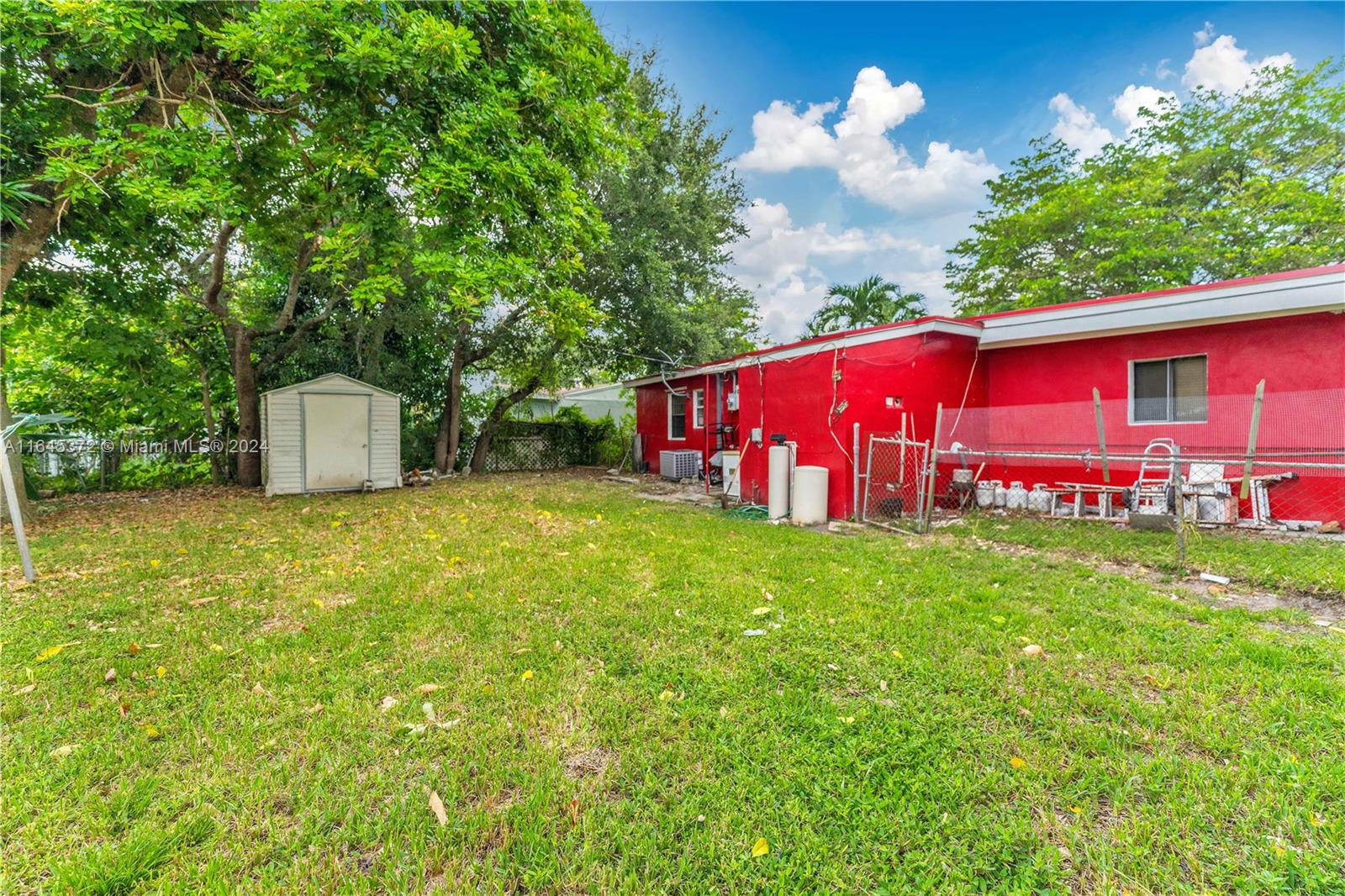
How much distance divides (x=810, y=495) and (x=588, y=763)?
5430mm

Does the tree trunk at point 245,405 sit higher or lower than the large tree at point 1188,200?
lower

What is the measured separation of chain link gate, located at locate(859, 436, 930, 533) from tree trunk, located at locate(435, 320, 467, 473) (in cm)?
969

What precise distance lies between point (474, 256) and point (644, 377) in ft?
27.5

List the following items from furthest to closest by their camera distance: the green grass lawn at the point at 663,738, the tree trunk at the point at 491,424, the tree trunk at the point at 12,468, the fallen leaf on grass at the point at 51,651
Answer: the tree trunk at the point at 491,424 → the tree trunk at the point at 12,468 → the fallen leaf on grass at the point at 51,651 → the green grass lawn at the point at 663,738

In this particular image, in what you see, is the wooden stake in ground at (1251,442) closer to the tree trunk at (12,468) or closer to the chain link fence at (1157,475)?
the chain link fence at (1157,475)

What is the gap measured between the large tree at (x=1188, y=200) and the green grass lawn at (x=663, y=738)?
15736mm

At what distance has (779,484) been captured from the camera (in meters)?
7.29

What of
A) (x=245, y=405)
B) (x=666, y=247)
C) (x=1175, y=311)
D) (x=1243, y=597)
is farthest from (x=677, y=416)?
(x=1243, y=597)

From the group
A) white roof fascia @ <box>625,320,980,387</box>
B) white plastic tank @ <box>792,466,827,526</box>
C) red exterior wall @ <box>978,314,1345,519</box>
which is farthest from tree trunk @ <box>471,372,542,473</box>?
red exterior wall @ <box>978,314,1345,519</box>

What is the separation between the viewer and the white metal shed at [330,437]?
888 centimetres

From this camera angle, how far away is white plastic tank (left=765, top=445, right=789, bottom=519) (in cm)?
729

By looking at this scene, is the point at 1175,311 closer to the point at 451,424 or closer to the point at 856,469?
the point at 856,469

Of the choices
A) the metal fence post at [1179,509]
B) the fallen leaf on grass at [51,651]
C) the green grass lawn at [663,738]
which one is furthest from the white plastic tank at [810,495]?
the fallen leaf on grass at [51,651]

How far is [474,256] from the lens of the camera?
6.03 metres
